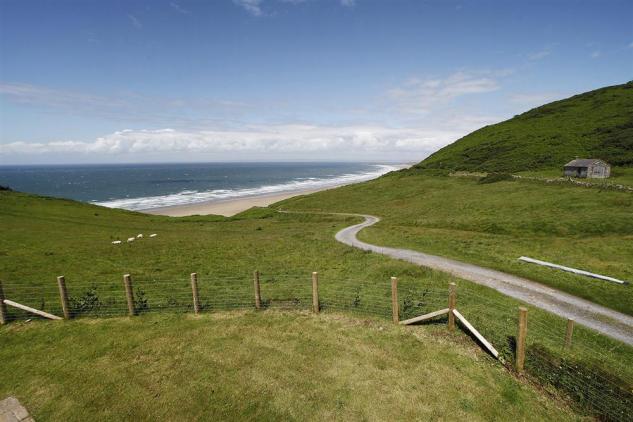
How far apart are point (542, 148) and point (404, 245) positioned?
300ft

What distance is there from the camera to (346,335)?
41.5 ft

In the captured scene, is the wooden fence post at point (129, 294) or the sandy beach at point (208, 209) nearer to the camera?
the wooden fence post at point (129, 294)

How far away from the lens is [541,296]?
18484 millimetres

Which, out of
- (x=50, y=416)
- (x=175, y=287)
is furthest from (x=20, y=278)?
(x=50, y=416)

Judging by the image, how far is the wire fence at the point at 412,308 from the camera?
9.86m

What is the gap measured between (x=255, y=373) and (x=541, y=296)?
16998 mm

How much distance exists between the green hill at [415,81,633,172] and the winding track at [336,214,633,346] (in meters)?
74.8

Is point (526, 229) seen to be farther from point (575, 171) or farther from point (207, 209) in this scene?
point (207, 209)

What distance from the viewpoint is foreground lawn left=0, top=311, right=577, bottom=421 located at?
890 centimetres

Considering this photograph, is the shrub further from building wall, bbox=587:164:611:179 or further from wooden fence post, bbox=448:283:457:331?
building wall, bbox=587:164:611:179

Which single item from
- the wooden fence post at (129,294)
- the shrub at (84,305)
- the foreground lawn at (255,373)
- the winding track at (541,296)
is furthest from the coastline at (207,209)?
the foreground lawn at (255,373)

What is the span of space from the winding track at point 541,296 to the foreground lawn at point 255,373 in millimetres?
8038

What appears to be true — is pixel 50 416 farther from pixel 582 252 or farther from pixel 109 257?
pixel 582 252

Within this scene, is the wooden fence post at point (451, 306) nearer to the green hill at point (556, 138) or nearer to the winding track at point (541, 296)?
the winding track at point (541, 296)
